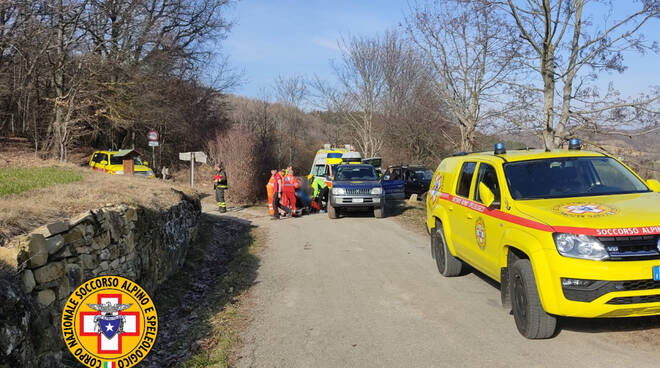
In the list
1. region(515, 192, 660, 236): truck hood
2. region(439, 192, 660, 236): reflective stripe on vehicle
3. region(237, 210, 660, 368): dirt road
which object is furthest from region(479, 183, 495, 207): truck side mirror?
region(237, 210, 660, 368): dirt road

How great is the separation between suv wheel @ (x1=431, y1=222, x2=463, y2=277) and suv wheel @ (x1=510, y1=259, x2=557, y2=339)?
8.70 feet

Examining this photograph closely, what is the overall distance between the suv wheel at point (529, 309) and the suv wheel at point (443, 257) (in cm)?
265

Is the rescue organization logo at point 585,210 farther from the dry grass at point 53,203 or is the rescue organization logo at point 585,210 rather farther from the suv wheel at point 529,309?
the dry grass at point 53,203

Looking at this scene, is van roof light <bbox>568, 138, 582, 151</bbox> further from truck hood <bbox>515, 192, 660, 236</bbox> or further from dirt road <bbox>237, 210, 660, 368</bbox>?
dirt road <bbox>237, 210, 660, 368</bbox>

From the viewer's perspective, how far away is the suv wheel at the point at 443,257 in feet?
26.6

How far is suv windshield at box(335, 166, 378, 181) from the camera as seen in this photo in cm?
1772

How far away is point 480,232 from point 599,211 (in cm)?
172

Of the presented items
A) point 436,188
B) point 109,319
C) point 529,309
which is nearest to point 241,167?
point 436,188

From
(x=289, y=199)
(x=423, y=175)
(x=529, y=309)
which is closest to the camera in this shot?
(x=529, y=309)

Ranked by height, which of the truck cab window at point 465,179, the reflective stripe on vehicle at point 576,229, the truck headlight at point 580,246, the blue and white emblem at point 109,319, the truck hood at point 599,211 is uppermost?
the truck cab window at point 465,179

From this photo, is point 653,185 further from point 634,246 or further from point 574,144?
point 634,246

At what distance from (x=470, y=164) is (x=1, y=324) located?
6088mm

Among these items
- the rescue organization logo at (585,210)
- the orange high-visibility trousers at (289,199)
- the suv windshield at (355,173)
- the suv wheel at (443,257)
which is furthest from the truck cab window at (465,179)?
the orange high-visibility trousers at (289,199)

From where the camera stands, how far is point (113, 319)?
3.49 metres
